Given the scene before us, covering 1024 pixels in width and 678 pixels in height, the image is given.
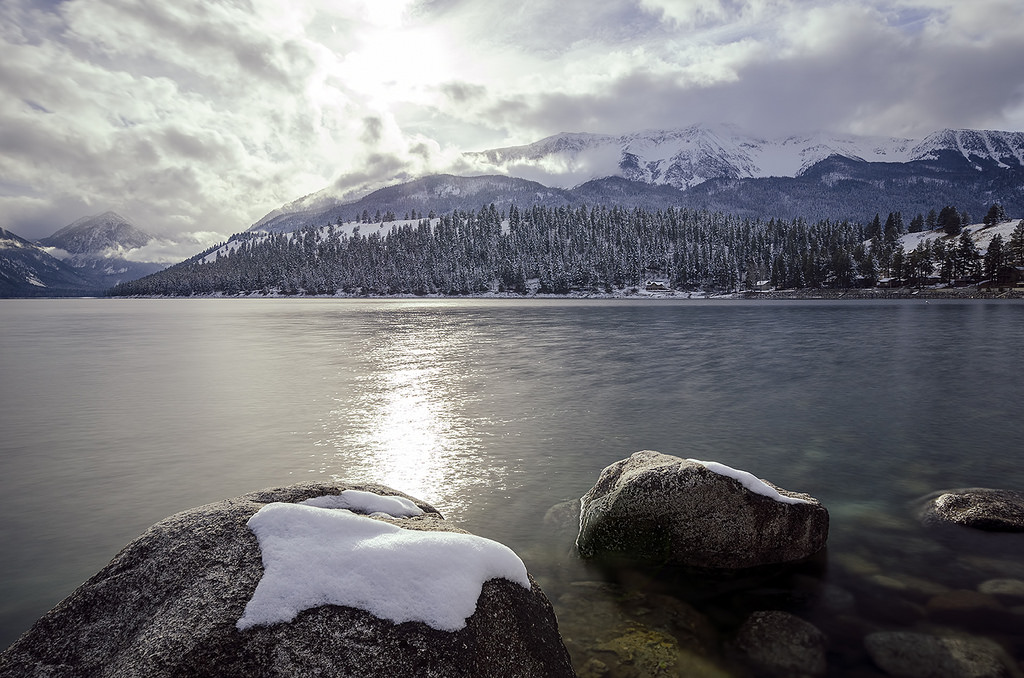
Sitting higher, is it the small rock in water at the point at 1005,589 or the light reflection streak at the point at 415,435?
the light reflection streak at the point at 415,435

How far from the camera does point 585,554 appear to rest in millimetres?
9508

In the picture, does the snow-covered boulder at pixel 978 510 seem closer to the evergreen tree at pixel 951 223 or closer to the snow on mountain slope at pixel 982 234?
the snow on mountain slope at pixel 982 234

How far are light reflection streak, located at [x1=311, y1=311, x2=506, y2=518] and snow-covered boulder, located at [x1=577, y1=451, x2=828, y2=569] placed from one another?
397cm

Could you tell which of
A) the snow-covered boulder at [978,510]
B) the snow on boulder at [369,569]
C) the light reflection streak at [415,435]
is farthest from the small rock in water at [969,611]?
the light reflection streak at [415,435]

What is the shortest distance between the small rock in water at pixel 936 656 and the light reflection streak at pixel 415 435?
25.1 feet

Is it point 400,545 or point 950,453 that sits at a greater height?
point 400,545

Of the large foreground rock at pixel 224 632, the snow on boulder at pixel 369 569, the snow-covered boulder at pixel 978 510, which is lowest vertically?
the snow-covered boulder at pixel 978 510

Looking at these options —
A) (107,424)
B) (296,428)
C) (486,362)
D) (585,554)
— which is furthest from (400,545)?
(486,362)

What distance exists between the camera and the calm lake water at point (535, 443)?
8758 millimetres

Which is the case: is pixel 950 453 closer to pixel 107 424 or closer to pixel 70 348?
pixel 107 424

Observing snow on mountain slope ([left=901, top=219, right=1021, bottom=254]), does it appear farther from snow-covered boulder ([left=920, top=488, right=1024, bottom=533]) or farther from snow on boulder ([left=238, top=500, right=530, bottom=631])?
snow on boulder ([left=238, top=500, right=530, bottom=631])

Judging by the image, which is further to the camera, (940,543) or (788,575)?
(940,543)

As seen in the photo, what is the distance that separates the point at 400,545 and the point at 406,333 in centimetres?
5512

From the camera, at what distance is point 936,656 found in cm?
691
